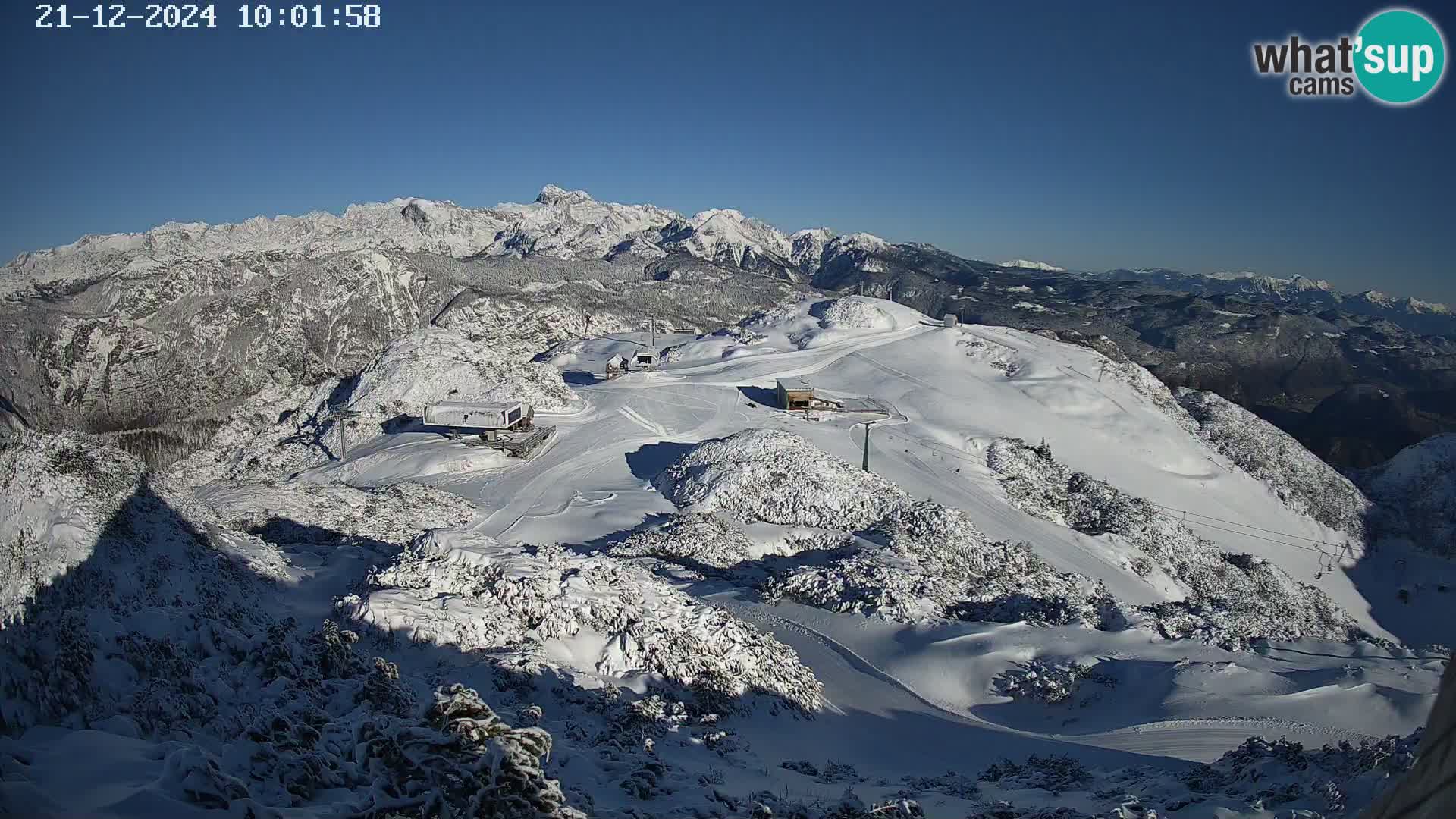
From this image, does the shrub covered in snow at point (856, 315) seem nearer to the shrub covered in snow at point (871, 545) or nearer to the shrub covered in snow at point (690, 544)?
the shrub covered in snow at point (871, 545)

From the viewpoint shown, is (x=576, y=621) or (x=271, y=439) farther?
(x=271, y=439)

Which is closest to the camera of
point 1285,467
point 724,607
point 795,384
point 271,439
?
point 724,607

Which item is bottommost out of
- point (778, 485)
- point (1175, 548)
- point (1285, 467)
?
point (1175, 548)

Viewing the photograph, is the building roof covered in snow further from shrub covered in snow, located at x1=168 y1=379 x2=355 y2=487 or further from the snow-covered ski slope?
shrub covered in snow, located at x1=168 y1=379 x2=355 y2=487

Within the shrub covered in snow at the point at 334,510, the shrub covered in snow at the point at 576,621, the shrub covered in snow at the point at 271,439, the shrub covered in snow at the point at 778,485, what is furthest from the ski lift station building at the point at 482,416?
the shrub covered in snow at the point at 576,621

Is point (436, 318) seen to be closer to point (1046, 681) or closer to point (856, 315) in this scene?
point (856, 315)

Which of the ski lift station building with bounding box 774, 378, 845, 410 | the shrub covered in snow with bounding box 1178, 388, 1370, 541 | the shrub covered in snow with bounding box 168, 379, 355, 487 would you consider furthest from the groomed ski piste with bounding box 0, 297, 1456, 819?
the ski lift station building with bounding box 774, 378, 845, 410

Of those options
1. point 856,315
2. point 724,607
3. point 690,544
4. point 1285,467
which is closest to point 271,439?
point 690,544
